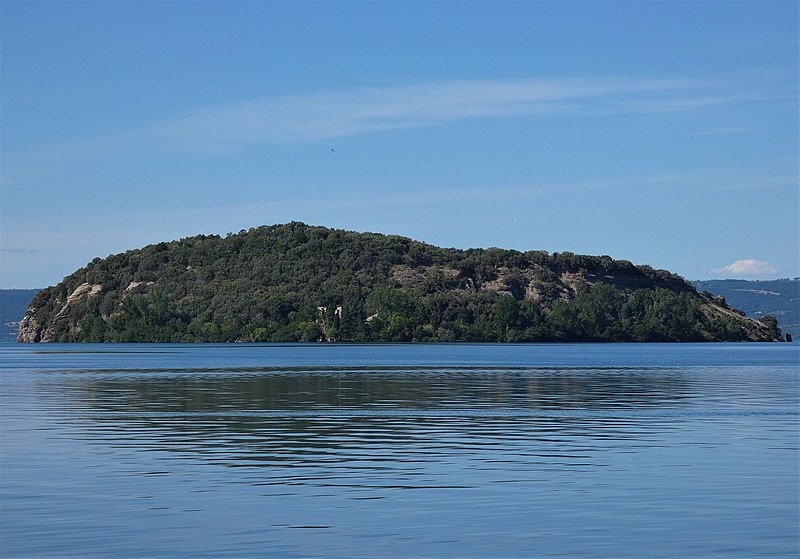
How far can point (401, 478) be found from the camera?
3338 cm

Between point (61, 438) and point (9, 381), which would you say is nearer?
point (61, 438)

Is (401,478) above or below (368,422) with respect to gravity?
below

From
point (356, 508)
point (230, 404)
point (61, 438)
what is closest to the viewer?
point (356, 508)

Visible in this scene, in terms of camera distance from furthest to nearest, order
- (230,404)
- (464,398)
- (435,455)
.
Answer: (464,398) < (230,404) < (435,455)

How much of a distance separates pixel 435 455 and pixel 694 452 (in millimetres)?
8173

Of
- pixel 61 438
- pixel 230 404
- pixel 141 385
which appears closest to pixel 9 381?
pixel 141 385

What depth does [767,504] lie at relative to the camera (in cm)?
2903

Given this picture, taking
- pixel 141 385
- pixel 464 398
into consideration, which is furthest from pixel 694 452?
pixel 141 385

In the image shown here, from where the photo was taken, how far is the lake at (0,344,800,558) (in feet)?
80.8

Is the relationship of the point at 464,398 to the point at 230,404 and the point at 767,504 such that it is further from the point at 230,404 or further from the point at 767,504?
the point at 767,504

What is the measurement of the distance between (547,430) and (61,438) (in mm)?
17899

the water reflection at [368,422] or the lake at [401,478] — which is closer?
the lake at [401,478]

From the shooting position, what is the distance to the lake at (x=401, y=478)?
24.6 metres

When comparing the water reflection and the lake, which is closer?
the lake
